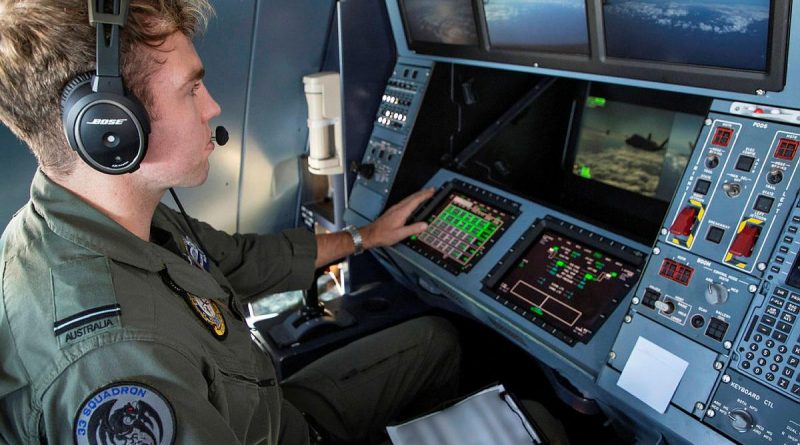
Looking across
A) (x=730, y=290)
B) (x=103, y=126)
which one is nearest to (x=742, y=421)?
(x=730, y=290)

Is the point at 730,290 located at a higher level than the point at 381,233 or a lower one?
higher

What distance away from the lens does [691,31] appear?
1.34 m

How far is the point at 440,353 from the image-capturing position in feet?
6.47

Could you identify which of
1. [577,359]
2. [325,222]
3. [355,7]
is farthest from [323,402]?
[355,7]

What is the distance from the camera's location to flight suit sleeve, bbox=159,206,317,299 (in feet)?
5.98

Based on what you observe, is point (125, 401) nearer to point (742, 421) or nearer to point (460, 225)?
point (742, 421)

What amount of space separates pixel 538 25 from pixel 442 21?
1.53 feet

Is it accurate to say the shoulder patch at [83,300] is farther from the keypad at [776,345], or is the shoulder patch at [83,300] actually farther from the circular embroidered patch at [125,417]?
the keypad at [776,345]

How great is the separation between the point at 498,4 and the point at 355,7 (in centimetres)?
70

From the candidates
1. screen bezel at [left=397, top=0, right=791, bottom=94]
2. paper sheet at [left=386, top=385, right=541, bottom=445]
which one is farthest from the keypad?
paper sheet at [left=386, top=385, right=541, bottom=445]

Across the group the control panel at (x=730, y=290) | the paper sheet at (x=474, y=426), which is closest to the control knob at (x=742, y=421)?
the control panel at (x=730, y=290)

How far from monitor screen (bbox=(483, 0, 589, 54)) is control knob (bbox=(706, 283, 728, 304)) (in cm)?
72

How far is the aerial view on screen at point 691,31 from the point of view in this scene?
4.03ft

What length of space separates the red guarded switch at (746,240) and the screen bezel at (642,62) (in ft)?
1.02
